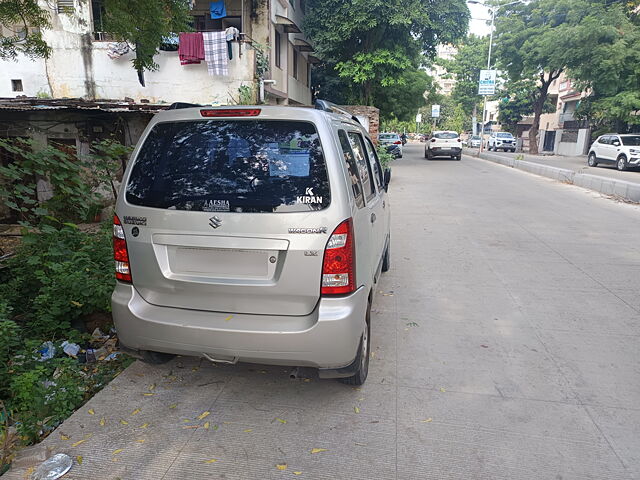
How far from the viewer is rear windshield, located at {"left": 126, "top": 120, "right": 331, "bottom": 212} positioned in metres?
2.64

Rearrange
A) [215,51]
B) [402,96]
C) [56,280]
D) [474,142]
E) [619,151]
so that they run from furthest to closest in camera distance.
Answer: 1. [474,142]
2. [402,96]
3. [619,151]
4. [215,51]
5. [56,280]

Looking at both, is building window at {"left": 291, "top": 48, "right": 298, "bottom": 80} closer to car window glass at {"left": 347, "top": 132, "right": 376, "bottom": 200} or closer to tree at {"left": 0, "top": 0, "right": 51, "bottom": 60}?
tree at {"left": 0, "top": 0, "right": 51, "bottom": 60}

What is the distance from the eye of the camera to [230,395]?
3.14m

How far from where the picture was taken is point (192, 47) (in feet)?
45.1

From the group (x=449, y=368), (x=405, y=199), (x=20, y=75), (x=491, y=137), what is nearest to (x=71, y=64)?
(x=20, y=75)

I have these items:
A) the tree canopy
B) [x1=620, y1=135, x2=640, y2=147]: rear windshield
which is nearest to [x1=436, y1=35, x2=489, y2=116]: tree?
the tree canopy

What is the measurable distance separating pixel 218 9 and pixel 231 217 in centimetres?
1544

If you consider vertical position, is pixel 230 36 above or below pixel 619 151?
above

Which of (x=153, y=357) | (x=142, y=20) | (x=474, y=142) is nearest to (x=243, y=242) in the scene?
(x=153, y=357)

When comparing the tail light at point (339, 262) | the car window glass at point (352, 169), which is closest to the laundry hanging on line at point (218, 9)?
the car window glass at point (352, 169)

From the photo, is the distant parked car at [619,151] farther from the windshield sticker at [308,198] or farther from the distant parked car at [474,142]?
the windshield sticker at [308,198]

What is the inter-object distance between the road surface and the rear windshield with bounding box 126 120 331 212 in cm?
133

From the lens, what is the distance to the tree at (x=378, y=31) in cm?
1948

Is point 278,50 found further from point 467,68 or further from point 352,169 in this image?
point 467,68
